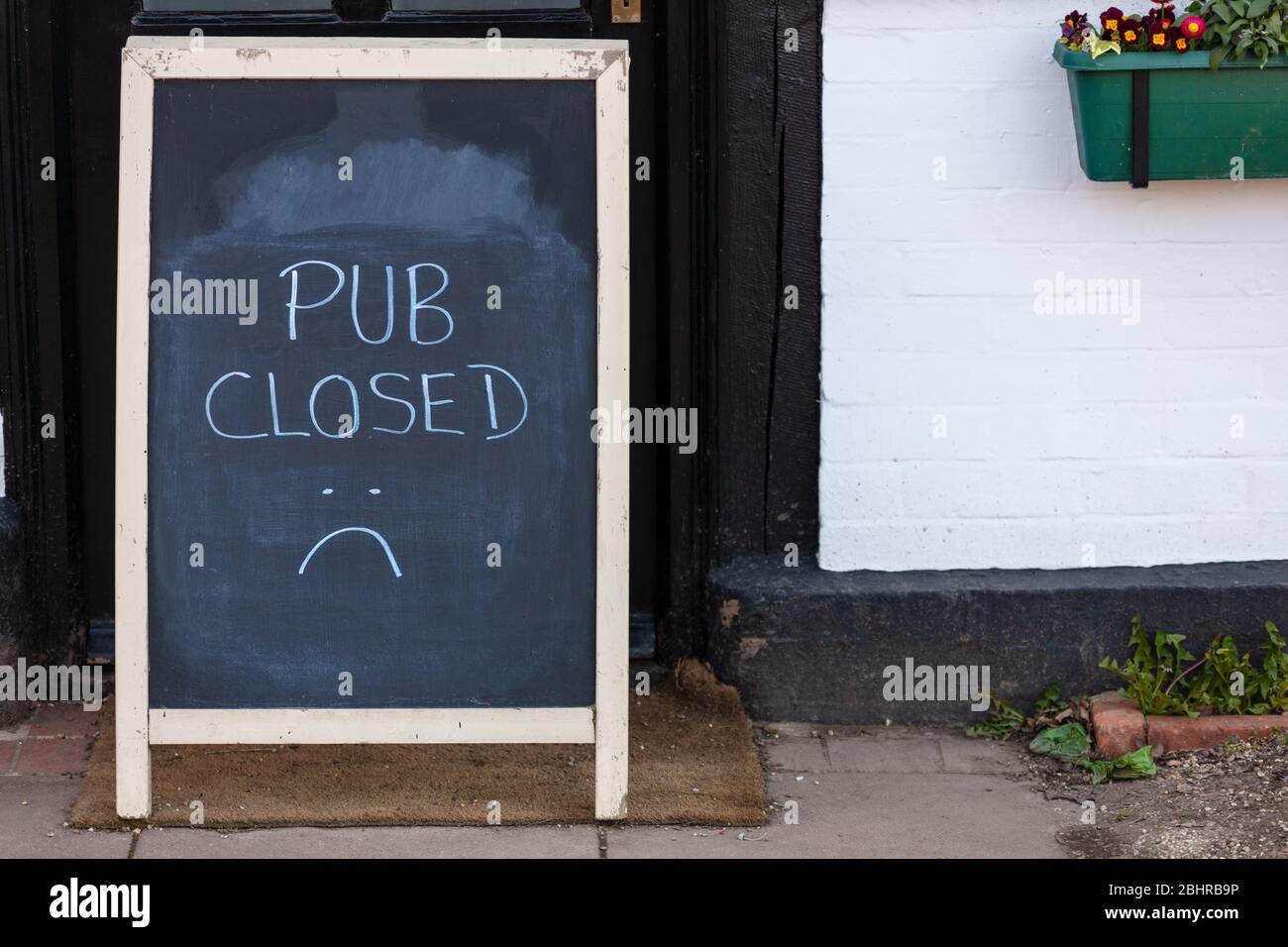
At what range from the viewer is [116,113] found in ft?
15.3

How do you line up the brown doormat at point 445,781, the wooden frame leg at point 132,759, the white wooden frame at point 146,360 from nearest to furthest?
the white wooden frame at point 146,360 < the wooden frame leg at point 132,759 < the brown doormat at point 445,781

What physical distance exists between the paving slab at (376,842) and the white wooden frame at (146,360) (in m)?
0.21

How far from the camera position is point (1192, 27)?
13.6 ft

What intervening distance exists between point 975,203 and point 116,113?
7.32ft

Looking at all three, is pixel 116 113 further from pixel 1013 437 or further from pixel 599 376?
pixel 1013 437

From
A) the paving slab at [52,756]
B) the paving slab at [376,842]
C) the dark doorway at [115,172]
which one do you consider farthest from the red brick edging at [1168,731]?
the paving slab at [52,756]

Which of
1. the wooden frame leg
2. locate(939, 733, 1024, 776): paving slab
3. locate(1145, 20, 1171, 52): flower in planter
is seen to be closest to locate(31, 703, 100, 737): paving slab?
the wooden frame leg

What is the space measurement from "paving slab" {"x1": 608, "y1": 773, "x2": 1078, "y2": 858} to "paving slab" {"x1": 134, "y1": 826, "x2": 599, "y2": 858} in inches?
4.8

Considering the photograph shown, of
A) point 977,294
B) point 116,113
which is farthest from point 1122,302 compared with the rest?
point 116,113

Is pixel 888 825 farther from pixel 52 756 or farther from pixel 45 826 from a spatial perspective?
pixel 52 756

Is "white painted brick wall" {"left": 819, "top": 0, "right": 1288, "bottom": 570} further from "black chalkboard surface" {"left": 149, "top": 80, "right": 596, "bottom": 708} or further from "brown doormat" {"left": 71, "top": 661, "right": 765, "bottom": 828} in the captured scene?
"black chalkboard surface" {"left": 149, "top": 80, "right": 596, "bottom": 708}

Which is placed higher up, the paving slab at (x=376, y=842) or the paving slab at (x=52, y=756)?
the paving slab at (x=52, y=756)

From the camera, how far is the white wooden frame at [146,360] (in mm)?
3795

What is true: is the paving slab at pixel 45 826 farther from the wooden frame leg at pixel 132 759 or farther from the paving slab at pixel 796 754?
the paving slab at pixel 796 754
